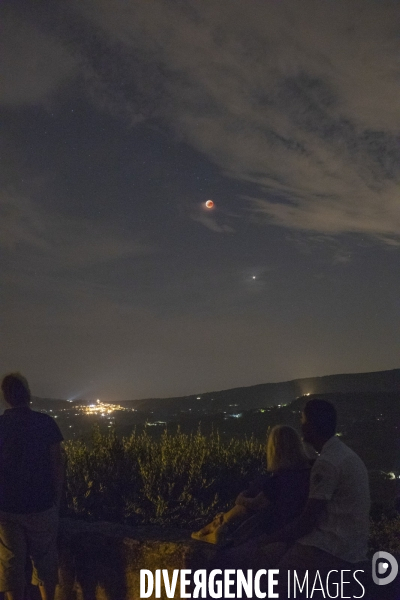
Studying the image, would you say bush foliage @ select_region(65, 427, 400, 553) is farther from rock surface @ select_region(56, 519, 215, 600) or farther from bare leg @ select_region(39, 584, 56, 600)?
bare leg @ select_region(39, 584, 56, 600)

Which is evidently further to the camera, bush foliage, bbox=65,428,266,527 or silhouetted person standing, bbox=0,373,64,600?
bush foliage, bbox=65,428,266,527

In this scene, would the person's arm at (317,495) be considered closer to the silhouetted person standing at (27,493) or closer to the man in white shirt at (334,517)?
the man in white shirt at (334,517)

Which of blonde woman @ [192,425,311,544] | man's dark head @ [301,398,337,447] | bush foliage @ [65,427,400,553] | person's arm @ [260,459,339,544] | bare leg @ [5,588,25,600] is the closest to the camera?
person's arm @ [260,459,339,544]

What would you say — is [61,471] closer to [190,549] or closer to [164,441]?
[190,549]

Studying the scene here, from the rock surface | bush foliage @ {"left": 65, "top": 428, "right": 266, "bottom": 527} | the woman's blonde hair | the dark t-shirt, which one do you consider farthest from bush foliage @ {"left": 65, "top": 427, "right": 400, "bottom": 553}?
the woman's blonde hair

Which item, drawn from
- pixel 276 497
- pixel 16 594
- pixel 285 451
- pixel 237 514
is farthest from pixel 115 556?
pixel 285 451

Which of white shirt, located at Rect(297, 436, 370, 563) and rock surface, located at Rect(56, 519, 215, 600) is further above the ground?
white shirt, located at Rect(297, 436, 370, 563)

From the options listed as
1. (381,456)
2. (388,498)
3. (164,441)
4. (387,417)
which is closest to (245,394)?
(387,417)
